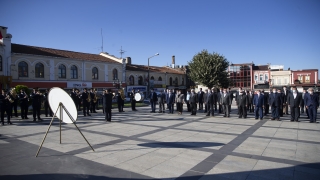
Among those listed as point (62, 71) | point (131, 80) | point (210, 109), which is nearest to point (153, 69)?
point (131, 80)

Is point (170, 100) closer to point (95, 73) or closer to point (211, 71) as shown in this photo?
point (211, 71)

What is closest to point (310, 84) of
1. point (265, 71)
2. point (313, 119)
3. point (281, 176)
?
point (265, 71)

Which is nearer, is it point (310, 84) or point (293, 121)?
point (293, 121)

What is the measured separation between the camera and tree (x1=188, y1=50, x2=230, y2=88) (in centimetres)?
3712

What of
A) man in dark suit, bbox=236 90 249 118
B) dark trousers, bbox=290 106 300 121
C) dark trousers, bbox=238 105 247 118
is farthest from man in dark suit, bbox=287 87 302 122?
dark trousers, bbox=238 105 247 118

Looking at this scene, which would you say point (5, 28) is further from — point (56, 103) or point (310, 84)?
point (310, 84)

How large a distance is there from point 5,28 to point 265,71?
57950 mm

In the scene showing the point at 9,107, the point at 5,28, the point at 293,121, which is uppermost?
the point at 5,28

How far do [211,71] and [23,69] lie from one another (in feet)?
101

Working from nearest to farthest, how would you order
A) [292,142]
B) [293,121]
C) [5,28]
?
[292,142]
[293,121]
[5,28]

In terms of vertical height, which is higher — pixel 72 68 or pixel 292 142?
pixel 72 68

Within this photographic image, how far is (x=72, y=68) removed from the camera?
3425cm

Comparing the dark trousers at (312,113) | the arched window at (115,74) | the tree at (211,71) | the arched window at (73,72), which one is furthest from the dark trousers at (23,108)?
the tree at (211,71)

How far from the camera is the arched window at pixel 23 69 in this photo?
93.5 ft
